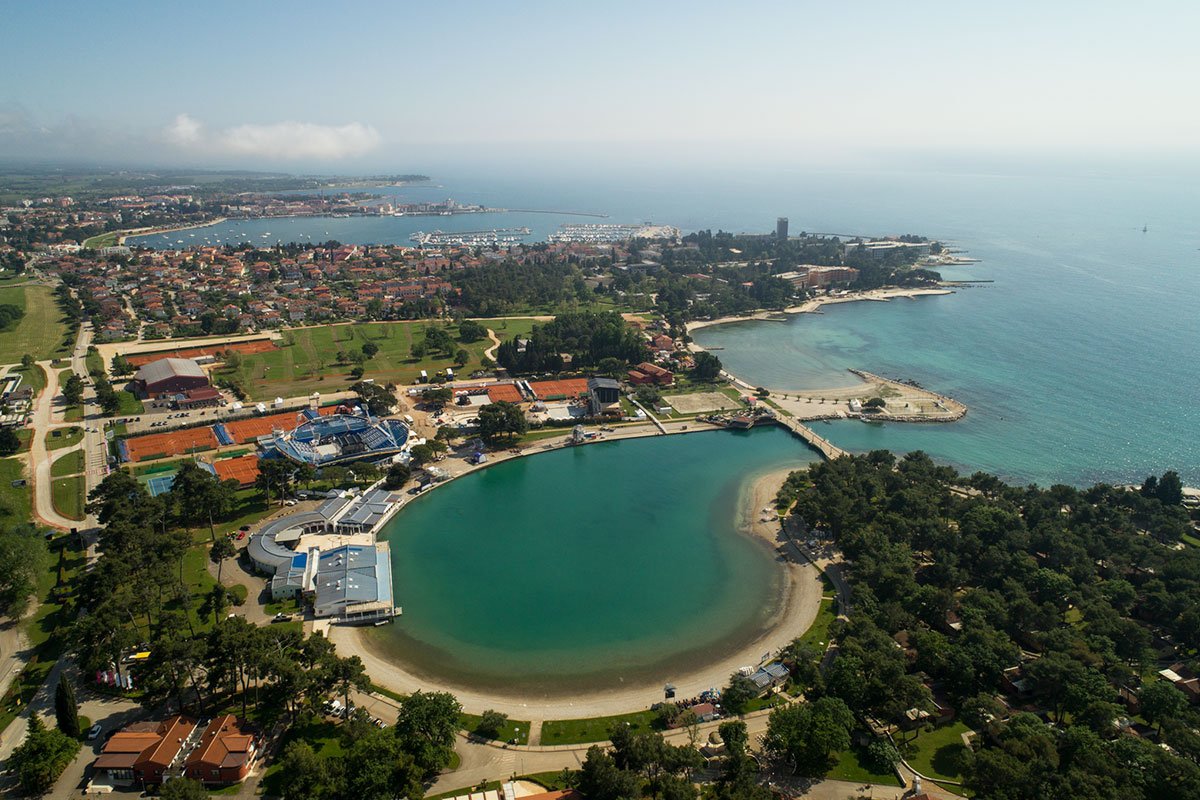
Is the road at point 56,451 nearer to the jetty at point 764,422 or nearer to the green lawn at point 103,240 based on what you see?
the jetty at point 764,422

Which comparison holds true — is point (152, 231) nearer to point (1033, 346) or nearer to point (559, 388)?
point (559, 388)

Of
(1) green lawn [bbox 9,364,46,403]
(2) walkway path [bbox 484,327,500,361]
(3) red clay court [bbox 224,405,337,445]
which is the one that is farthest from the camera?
(2) walkway path [bbox 484,327,500,361]

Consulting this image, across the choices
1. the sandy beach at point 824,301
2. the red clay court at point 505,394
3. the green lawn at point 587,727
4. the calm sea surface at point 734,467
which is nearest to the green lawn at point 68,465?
the calm sea surface at point 734,467

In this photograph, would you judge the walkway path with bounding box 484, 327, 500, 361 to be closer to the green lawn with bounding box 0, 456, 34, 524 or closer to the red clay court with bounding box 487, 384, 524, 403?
the red clay court with bounding box 487, 384, 524, 403

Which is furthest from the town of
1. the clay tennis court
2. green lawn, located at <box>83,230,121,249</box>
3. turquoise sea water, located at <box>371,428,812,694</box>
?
green lawn, located at <box>83,230,121,249</box>

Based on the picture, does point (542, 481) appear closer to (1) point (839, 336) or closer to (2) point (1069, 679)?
(2) point (1069, 679)

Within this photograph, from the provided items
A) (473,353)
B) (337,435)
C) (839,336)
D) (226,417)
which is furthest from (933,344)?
(226,417)

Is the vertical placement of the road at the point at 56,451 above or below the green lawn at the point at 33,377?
below
